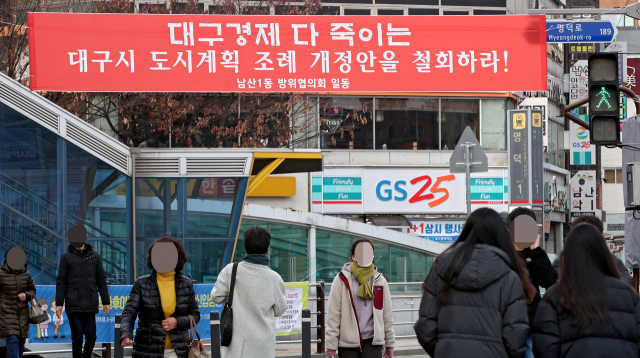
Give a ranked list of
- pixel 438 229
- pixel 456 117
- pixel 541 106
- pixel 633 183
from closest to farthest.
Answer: pixel 633 183
pixel 438 229
pixel 456 117
pixel 541 106

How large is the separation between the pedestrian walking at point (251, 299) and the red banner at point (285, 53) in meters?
4.31

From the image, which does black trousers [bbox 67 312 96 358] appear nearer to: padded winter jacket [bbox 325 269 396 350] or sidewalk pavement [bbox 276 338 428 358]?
sidewalk pavement [bbox 276 338 428 358]

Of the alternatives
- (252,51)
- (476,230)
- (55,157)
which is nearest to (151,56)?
(252,51)

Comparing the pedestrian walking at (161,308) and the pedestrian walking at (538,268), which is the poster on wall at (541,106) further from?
the pedestrian walking at (161,308)

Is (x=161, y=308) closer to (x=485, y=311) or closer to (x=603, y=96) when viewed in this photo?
(x=485, y=311)

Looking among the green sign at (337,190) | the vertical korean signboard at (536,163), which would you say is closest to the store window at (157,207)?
the green sign at (337,190)

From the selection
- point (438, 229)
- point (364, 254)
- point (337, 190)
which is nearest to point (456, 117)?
point (438, 229)

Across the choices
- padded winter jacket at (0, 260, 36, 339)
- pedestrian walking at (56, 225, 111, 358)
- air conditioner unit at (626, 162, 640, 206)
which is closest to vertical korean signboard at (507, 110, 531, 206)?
air conditioner unit at (626, 162, 640, 206)

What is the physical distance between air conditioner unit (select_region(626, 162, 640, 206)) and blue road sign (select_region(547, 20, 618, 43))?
2.68m

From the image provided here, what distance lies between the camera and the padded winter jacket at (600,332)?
165 inches

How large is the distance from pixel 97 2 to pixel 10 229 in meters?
9.11

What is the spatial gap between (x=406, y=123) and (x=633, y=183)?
66.0ft

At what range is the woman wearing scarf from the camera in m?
7.20

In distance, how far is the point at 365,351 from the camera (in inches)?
285
